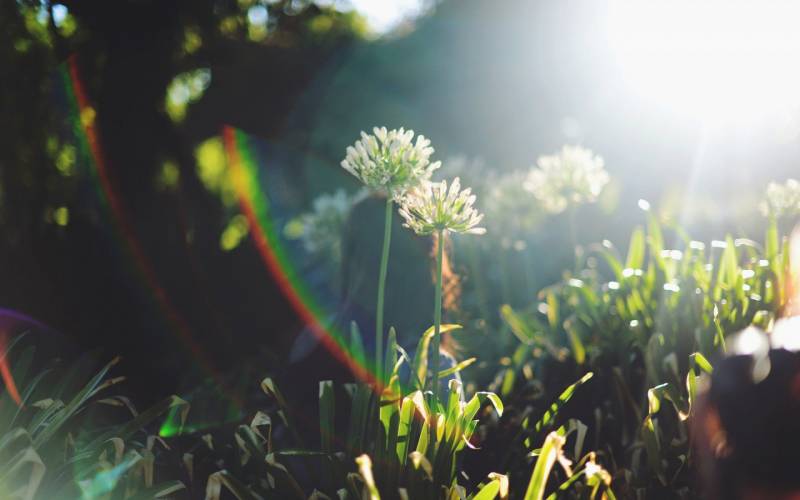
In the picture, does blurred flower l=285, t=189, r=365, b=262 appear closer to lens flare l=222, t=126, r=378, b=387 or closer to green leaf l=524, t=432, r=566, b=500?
lens flare l=222, t=126, r=378, b=387

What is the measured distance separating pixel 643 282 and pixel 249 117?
4.32 metres

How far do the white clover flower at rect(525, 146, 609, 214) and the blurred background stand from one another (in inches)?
30.7

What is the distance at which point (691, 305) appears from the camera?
3.08 meters

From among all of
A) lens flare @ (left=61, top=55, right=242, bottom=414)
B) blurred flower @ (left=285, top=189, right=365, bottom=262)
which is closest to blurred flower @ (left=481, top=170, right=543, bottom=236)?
blurred flower @ (left=285, top=189, right=365, bottom=262)

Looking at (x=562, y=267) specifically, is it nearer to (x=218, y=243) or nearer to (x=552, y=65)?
(x=218, y=243)

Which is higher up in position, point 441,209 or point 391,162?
point 391,162

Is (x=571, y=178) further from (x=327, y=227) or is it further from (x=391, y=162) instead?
(x=391, y=162)

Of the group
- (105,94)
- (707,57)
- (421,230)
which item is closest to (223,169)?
(105,94)

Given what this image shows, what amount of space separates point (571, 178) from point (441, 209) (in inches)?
90.2

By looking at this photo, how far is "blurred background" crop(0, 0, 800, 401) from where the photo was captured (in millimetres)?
3793

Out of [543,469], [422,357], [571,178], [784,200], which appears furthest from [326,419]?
[784,200]

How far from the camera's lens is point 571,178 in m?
4.00

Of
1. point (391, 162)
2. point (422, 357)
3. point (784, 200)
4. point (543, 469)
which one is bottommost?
point (543, 469)

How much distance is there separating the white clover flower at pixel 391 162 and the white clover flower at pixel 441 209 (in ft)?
0.17
